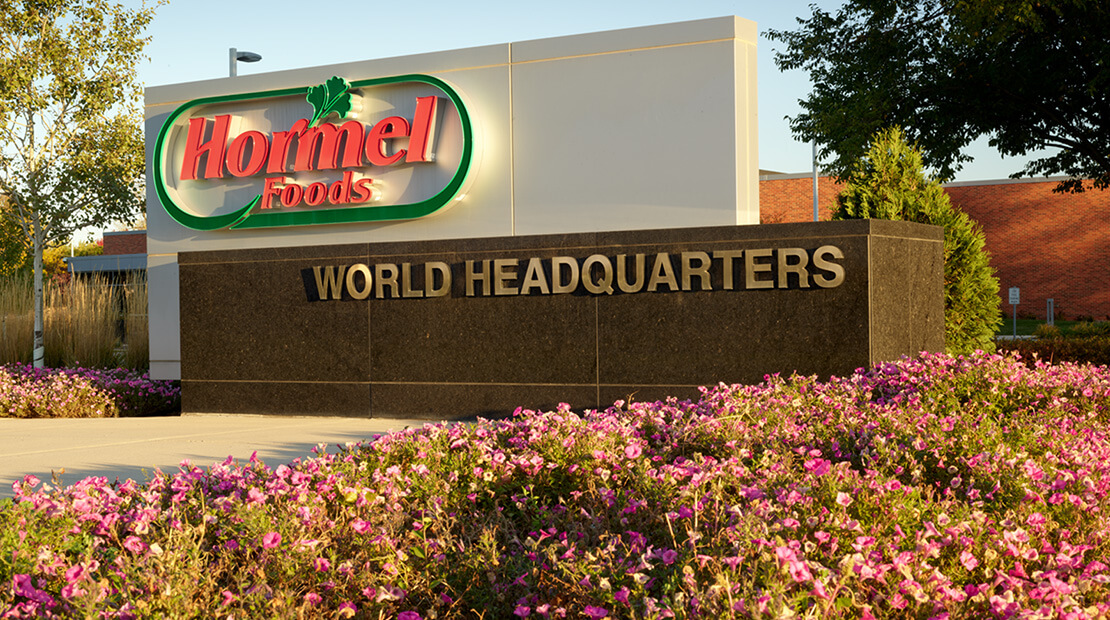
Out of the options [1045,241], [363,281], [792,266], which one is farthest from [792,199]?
[792,266]

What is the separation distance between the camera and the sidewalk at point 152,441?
7773 millimetres

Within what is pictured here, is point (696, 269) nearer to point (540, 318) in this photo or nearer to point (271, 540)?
point (540, 318)

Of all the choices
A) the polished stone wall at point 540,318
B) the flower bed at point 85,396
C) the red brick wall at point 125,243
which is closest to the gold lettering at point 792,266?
the polished stone wall at point 540,318

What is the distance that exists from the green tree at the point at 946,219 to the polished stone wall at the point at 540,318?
1782mm

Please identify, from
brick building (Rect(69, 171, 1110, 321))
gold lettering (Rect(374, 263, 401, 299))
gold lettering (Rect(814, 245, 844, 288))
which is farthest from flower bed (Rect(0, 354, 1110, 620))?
brick building (Rect(69, 171, 1110, 321))

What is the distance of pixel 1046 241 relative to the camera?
40688 mm

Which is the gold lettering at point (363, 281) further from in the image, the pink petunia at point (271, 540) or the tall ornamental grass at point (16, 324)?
the tall ornamental grass at point (16, 324)

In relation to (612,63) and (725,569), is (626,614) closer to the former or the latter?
(725,569)

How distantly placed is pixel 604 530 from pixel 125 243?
5794 centimetres

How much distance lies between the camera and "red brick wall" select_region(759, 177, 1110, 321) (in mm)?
40062

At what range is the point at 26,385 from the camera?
1357 centimetres

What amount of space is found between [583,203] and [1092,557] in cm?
748

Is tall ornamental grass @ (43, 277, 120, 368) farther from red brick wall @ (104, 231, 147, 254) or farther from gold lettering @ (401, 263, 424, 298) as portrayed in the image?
red brick wall @ (104, 231, 147, 254)

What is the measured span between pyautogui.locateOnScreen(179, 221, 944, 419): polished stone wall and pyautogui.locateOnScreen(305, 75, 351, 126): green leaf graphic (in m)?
1.59
